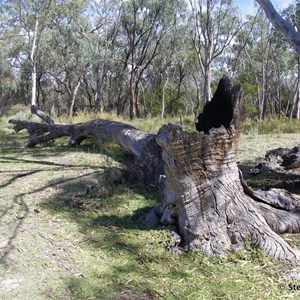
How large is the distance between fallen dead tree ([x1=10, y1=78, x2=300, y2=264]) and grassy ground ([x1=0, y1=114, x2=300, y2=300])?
14 cm

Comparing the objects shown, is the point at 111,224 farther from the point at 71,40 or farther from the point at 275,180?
the point at 71,40

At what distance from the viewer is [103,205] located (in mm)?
3910

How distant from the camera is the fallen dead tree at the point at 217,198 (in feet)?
9.30

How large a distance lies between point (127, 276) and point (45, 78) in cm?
3571

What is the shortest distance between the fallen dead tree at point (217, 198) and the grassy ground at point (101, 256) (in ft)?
0.46

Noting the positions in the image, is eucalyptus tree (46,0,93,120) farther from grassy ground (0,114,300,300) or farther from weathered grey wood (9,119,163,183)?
grassy ground (0,114,300,300)

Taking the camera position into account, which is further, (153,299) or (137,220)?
(137,220)

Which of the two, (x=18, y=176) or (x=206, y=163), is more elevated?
(x=206, y=163)

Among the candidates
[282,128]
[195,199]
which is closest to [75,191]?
[195,199]

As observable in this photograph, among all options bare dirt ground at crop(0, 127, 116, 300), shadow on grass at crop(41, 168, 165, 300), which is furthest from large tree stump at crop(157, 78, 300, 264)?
bare dirt ground at crop(0, 127, 116, 300)

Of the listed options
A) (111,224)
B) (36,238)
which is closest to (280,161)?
(111,224)

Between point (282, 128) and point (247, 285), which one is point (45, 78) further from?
point (247, 285)

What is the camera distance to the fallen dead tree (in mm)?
2836

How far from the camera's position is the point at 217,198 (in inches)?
116
